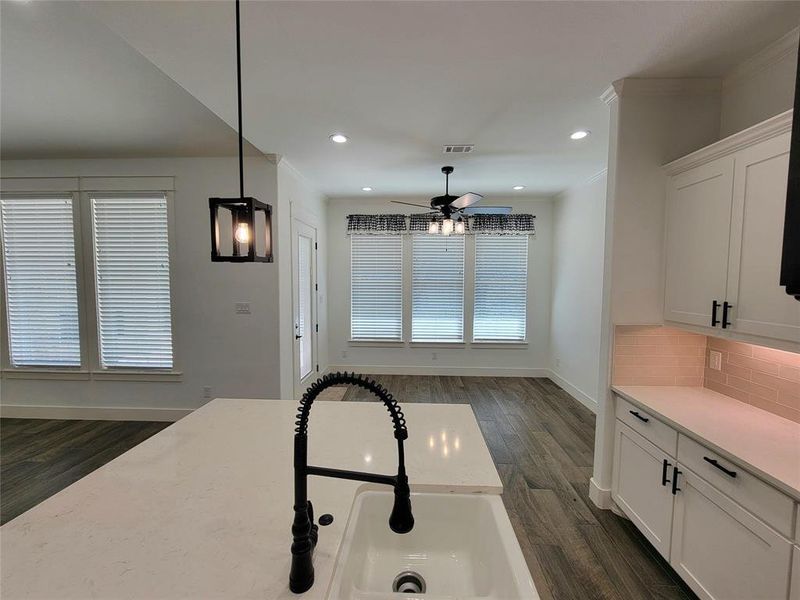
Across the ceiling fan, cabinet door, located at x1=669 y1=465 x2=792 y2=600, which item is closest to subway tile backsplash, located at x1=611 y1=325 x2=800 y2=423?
cabinet door, located at x1=669 y1=465 x2=792 y2=600

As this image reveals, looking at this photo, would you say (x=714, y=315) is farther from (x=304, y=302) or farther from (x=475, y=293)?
(x=304, y=302)

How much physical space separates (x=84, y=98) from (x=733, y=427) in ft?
14.6

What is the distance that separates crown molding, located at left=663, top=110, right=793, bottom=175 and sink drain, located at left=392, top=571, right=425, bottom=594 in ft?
7.32

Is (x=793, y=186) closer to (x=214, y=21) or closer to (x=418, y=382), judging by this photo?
(x=214, y=21)

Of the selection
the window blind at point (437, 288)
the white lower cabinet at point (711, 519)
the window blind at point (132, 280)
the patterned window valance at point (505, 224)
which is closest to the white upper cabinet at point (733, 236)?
the white lower cabinet at point (711, 519)

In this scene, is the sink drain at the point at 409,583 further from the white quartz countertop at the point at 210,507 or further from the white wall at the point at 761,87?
the white wall at the point at 761,87

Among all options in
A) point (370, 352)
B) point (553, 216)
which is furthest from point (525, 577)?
point (553, 216)

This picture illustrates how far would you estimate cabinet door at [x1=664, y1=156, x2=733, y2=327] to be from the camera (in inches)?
67.3

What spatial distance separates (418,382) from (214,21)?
173 inches

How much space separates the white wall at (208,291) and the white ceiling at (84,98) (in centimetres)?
15

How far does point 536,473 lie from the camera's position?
2.69 m

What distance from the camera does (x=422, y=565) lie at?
3.44 ft

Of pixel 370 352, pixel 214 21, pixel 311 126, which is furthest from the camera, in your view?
pixel 370 352

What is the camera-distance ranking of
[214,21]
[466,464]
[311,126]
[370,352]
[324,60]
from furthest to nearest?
[370,352]
[311,126]
[324,60]
[214,21]
[466,464]
